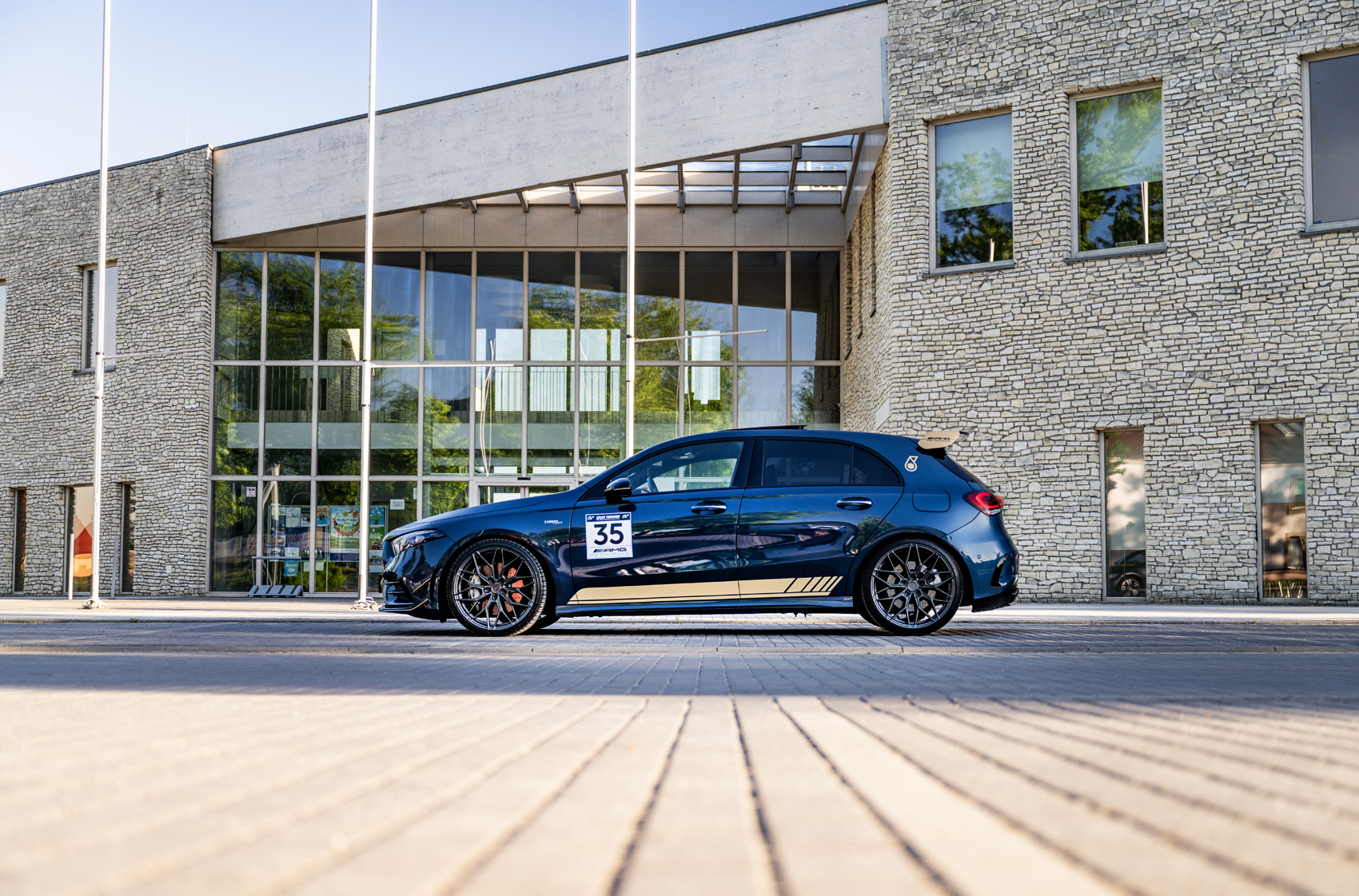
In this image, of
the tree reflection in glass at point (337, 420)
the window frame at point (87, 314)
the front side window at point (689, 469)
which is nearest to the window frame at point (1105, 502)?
the front side window at point (689, 469)

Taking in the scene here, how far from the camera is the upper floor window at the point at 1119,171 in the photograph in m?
16.0

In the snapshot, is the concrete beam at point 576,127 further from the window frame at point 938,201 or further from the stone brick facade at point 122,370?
the stone brick facade at point 122,370

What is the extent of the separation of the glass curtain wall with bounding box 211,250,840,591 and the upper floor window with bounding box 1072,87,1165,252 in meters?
7.28

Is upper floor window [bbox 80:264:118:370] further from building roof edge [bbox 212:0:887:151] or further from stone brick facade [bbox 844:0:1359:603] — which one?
stone brick facade [bbox 844:0:1359:603]

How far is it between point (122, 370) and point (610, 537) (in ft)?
56.7

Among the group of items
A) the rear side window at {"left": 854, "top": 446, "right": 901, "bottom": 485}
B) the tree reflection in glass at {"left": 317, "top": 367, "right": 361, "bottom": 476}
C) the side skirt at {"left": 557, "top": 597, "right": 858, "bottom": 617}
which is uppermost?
the tree reflection in glass at {"left": 317, "top": 367, "right": 361, "bottom": 476}

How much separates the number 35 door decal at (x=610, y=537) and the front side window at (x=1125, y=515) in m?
9.35

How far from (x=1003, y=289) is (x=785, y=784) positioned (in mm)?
14900

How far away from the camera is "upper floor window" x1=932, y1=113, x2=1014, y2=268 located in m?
16.8

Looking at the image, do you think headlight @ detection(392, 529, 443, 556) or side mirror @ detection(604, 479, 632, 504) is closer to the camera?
side mirror @ detection(604, 479, 632, 504)

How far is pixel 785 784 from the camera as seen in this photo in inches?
106

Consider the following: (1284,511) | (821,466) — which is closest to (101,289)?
(821,466)

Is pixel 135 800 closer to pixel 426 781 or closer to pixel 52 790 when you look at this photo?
pixel 52 790

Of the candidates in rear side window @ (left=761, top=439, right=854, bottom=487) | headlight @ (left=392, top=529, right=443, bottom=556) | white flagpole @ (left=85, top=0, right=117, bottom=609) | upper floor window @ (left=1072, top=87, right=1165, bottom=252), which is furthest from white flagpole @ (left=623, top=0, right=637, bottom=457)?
white flagpole @ (left=85, top=0, right=117, bottom=609)
